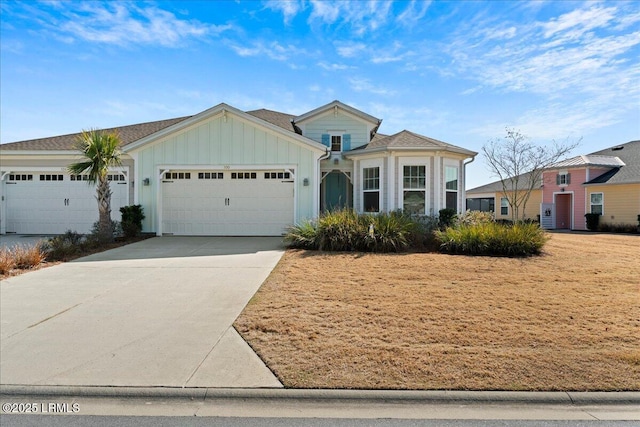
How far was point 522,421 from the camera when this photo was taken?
3.38 metres

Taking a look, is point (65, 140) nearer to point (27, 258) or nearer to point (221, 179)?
point (221, 179)

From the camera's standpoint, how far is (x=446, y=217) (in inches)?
553

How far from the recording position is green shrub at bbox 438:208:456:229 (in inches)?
545

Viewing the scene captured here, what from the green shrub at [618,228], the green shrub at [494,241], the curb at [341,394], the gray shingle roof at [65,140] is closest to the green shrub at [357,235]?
the green shrub at [494,241]

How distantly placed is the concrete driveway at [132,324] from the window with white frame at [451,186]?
832 centimetres

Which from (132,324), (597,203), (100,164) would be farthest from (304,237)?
(597,203)

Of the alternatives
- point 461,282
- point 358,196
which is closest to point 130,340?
point 461,282

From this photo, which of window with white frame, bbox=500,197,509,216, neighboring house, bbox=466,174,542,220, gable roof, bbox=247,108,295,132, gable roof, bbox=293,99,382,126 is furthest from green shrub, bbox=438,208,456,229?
window with white frame, bbox=500,197,509,216

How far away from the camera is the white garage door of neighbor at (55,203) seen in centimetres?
1577

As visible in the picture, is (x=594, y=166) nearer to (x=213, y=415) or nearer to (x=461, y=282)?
(x=461, y=282)

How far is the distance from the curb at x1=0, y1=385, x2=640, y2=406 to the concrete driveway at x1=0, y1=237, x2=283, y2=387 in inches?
4.2

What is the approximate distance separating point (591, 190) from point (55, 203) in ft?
99.0

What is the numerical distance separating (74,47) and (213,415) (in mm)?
12457

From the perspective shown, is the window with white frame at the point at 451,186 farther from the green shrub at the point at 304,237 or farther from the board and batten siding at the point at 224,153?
the green shrub at the point at 304,237
